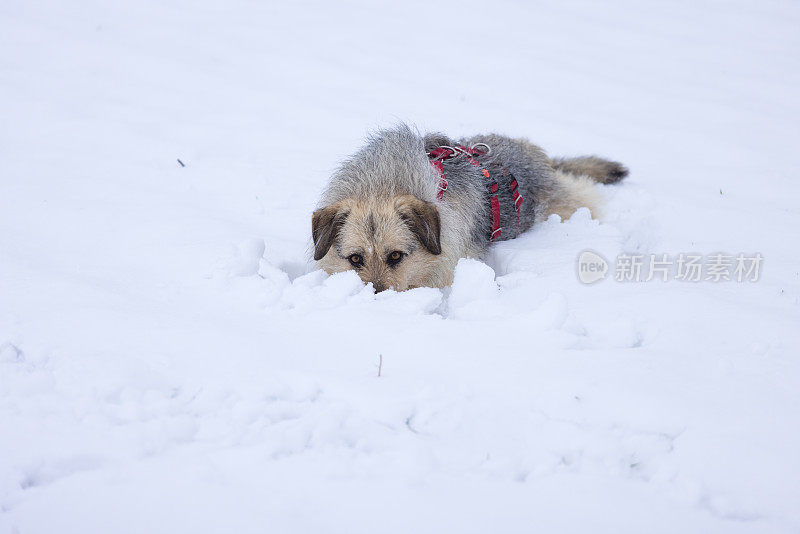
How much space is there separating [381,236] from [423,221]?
268 millimetres

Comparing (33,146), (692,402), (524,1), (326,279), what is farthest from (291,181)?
(524,1)

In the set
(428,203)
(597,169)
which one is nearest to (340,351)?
(428,203)

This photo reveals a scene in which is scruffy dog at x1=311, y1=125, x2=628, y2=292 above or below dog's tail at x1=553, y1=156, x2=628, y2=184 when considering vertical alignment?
below

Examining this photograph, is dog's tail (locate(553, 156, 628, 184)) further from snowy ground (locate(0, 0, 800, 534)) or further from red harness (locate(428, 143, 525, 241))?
red harness (locate(428, 143, 525, 241))

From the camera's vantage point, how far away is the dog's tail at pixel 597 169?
5191 millimetres

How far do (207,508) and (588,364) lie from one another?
159 centimetres

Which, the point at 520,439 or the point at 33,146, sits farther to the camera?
the point at 33,146

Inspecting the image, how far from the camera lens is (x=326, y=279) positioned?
3064mm

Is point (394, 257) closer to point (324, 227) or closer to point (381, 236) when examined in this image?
point (381, 236)

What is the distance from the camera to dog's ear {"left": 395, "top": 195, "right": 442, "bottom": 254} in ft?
10.6

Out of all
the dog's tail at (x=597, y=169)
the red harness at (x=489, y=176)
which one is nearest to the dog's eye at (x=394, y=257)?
the red harness at (x=489, y=176)

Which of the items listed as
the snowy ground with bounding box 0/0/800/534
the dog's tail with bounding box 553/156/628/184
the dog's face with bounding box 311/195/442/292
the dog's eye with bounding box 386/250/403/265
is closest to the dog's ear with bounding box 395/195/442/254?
the dog's face with bounding box 311/195/442/292

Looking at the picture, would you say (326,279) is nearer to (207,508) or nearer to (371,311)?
(371,311)

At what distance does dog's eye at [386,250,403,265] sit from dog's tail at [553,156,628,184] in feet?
8.56
